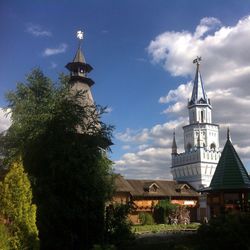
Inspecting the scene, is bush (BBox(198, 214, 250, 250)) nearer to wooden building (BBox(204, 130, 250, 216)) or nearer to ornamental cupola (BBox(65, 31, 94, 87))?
wooden building (BBox(204, 130, 250, 216))

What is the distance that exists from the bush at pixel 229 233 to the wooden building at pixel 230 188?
23.5 ft

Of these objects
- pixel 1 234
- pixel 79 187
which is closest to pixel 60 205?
pixel 79 187

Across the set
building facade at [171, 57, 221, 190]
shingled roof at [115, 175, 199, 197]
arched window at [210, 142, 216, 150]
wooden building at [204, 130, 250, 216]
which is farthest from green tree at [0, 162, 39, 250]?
arched window at [210, 142, 216, 150]

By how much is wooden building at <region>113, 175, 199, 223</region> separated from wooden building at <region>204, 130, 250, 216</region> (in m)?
24.5

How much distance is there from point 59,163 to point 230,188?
1009cm

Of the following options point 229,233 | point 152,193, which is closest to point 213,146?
point 152,193

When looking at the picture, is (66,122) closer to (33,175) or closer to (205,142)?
(33,175)

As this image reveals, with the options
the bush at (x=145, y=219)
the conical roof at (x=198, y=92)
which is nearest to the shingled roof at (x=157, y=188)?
the bush at (x=145, y=219)

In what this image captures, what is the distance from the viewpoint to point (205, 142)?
73875 millimetres

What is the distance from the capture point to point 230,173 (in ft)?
78.5

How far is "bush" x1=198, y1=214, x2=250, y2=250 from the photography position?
15266 millimetres

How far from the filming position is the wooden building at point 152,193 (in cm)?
5016

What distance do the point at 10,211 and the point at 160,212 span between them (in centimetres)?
3819

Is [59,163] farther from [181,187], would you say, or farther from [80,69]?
[181,187]
